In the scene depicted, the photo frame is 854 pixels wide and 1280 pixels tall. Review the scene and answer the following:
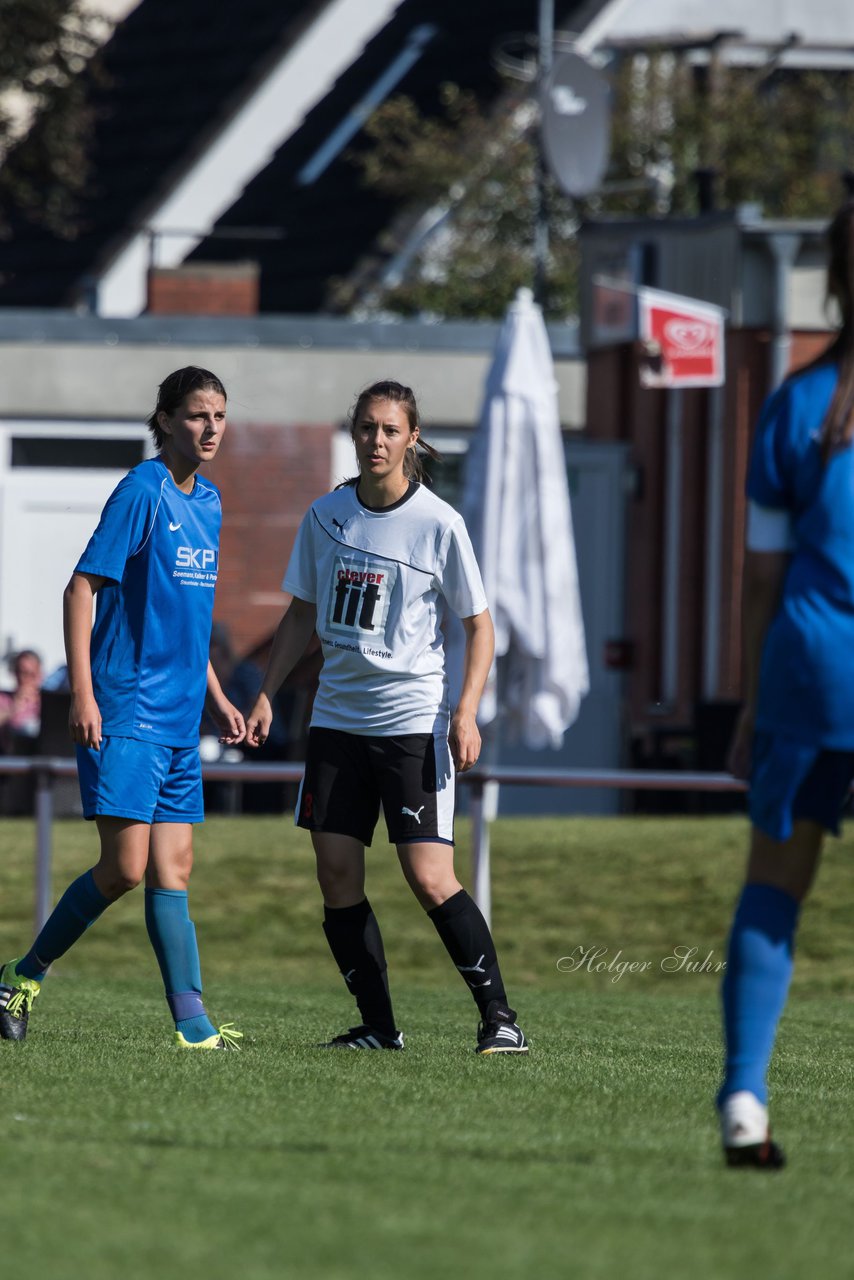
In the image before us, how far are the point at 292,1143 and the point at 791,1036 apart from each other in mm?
3944

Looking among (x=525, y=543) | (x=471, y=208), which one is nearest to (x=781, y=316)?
(x=525, y=543)

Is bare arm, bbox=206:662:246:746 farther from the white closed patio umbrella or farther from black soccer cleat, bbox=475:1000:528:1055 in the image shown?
the white closed patio umbrella

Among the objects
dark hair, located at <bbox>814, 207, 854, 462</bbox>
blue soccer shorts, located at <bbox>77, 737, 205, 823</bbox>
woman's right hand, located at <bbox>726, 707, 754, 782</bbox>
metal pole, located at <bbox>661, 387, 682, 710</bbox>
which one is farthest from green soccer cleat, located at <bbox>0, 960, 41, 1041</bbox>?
metal pole, located at <bbox>661, 387, 682, 710</bbox>

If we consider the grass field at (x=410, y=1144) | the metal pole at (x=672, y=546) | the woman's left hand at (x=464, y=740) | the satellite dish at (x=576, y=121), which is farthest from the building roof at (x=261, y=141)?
the woman's left hand at (x=464, y=740)

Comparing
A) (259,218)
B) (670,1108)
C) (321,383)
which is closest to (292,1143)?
(670,1108)

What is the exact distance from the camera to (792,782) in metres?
4.80

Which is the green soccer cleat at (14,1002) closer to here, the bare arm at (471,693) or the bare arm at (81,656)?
the bare arm at (81,656)

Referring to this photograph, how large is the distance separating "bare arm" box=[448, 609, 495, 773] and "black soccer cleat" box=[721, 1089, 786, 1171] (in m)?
2.15

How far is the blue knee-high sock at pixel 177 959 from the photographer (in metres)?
7.16

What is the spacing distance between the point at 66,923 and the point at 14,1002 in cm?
27

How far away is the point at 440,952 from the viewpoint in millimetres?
13070

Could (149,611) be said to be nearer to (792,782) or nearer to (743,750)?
(743,750)

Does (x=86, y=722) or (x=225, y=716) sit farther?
(x=225, y=716)

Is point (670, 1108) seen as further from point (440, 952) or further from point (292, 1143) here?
point (440, 952)
